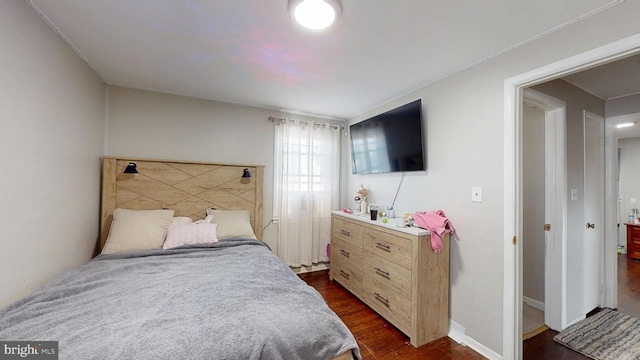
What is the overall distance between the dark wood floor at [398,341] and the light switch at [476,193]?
1241mm

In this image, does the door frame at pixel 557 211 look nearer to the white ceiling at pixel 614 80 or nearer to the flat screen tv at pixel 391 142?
the white ceiling at pixel 614 80

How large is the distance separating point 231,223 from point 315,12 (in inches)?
87.4

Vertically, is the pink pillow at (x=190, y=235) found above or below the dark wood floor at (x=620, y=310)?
above

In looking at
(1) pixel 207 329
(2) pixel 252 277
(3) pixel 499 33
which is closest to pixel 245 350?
(1) pixel 207 329

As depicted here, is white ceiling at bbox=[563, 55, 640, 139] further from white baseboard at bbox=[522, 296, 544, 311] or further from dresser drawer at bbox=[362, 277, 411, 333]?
dresser drawer at bbox=[362, 277, 411, 333]

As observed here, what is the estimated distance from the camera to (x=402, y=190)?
2789 mm

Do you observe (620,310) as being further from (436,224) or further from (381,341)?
(381,341)

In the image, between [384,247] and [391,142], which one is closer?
[384,247]

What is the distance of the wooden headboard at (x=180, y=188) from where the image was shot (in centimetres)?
250

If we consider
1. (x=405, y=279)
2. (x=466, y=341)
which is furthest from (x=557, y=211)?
(x=405, y=279)

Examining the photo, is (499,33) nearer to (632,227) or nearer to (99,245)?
(99,245)

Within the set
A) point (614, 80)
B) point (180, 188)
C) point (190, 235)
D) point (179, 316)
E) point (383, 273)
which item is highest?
point (614, 80)

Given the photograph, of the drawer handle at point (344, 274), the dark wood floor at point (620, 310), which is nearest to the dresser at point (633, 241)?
the dark wood floor at point (620, 310)

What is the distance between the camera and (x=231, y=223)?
8.86 ft
